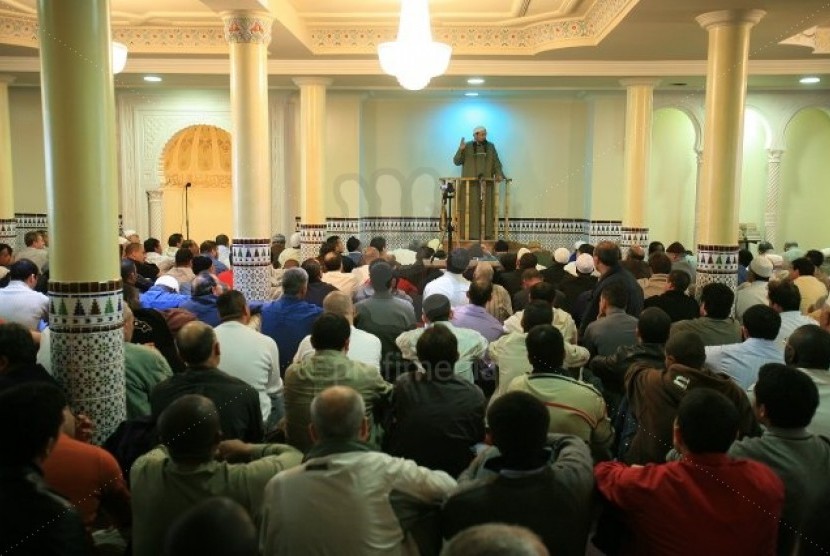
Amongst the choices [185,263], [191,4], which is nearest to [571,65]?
[191,4]

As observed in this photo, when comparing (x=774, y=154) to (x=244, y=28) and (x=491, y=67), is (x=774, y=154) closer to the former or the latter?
(x=491, y=67)

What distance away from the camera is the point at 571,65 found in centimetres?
945

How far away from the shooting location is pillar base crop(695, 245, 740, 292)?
6539 millimetres

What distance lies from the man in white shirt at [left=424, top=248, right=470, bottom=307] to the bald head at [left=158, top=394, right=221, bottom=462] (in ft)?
12.4

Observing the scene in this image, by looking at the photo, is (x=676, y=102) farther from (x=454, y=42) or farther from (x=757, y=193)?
(x=454, y=42)

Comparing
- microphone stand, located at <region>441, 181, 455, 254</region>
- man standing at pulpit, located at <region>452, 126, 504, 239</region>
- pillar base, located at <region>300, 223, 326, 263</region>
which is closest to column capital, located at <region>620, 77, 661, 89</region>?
man standing at pulpit, located at <region>452, 126, 504, 239</region>

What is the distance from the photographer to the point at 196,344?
3117mm

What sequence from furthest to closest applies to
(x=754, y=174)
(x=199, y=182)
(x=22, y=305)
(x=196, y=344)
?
(x=199, y=182), (x=754, y=174), (x=22, y=305), (x=196, y=344)

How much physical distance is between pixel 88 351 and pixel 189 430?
5.10 ft

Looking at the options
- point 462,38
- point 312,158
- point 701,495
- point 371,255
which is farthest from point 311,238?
point 701,495

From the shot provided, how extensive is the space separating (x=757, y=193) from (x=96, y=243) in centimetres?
1068

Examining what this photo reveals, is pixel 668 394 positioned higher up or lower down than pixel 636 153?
lower down

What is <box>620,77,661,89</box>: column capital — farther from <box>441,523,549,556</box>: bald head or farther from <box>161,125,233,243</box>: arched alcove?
<box>441,523,549,556</box>: bald head

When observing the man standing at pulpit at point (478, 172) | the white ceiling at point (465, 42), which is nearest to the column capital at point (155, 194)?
the white ceiling at point (465, 42)
